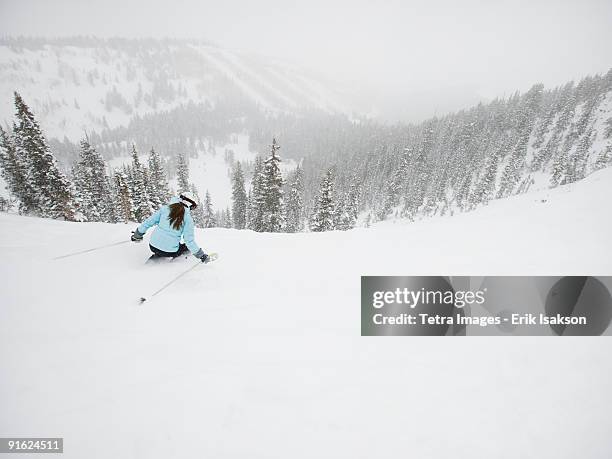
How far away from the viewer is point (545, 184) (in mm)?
68750

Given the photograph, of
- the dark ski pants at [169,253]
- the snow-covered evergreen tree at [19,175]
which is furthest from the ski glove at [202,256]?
the snow-covered evergreen tree at [19,175]

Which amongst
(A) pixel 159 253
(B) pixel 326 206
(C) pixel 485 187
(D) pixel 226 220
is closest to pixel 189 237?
(A) pixel 159 253

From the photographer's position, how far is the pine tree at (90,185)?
109 feet

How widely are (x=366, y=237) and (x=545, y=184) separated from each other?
85563 millimetres

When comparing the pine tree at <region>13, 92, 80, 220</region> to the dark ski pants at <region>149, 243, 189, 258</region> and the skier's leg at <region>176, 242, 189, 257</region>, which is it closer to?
the dark ski pants at <region>149, 243, 189, 258</region>

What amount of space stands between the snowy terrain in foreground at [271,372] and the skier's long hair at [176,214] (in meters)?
1.02

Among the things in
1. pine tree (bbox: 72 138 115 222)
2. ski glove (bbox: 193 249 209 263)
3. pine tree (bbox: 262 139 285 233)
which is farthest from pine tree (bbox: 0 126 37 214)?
ski glove (bbox: 193 249 209 263)

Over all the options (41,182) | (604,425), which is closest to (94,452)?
(604,425)

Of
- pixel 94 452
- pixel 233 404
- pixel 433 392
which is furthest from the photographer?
pixel 433 392

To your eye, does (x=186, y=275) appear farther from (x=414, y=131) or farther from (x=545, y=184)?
(x=414, y=131)

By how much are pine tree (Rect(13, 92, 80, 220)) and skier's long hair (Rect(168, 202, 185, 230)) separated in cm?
2791

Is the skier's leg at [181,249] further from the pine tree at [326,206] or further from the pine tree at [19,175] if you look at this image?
the pine tree at [19,175]

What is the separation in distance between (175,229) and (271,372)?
3.86 meters

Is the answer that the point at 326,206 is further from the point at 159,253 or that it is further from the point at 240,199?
the point at 240,199
